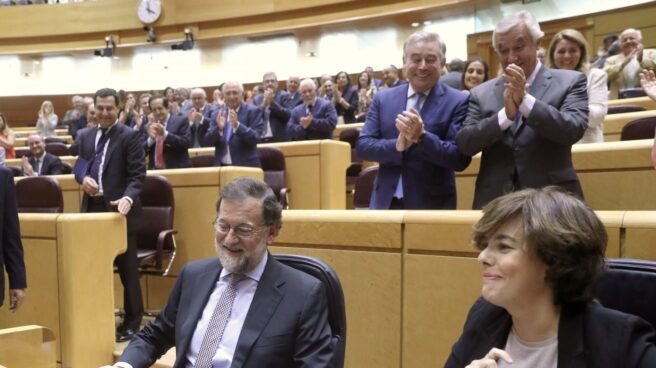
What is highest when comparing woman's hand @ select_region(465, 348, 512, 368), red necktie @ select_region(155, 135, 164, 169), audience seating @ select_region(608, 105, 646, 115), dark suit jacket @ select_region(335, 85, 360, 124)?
dark suit jacket @ select_region(335, 85, 360, 124)

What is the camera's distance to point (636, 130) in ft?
7.57

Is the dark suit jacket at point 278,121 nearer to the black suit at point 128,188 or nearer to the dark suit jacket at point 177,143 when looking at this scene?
the dark suit jacket at point 177,143

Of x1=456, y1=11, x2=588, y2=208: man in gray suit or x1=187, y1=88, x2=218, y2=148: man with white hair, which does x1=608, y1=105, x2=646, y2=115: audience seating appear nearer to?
x1=456, y1=11, x2=588, y2=208: man in gray suit

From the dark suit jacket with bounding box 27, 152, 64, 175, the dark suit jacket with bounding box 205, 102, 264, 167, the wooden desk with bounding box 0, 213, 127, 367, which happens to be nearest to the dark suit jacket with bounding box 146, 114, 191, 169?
the dark suit jacket with bounding box 205, 102, 264, 167

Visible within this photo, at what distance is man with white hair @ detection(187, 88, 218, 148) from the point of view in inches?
Answer: 169

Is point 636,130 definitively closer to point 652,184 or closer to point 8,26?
point 652,184

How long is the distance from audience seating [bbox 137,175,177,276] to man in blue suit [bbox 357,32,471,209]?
3.94 feet

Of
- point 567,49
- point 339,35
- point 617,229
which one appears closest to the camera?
point 617,229

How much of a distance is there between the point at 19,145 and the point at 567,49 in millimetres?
6078

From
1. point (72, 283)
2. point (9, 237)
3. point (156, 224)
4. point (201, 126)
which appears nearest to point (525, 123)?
point (9, 237)

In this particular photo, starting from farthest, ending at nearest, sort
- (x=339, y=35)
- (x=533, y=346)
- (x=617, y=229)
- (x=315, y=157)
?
(x=339, y=35) → (x=315, y=157) → (x=617, y=229) → (x=533, y=346)

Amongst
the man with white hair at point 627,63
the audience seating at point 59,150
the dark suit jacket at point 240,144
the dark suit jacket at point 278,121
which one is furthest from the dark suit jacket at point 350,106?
the audience seating at point 59,150

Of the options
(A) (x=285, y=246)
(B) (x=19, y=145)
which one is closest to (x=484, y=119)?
(A) (x=285, y=246)

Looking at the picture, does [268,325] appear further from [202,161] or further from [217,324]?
[202,161]
